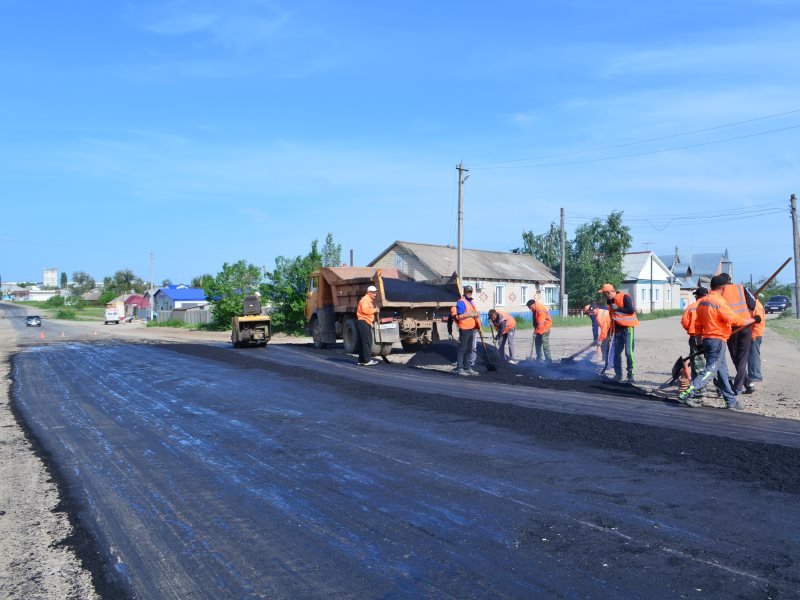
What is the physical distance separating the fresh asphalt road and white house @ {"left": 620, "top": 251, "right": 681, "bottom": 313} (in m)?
50.2

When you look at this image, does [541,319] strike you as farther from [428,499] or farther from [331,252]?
[331,252]

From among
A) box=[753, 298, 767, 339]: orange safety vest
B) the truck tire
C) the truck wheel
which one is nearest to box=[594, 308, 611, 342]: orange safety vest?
box=[753, 298, 767, 339]: orange safety vest

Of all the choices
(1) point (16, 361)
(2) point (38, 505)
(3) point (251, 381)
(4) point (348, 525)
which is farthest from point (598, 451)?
(1) point (16, 361)

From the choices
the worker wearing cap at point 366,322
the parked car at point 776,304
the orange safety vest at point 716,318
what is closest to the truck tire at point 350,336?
the worker wearing cap at point 366,322

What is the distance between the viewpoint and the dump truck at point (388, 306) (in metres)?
15.8

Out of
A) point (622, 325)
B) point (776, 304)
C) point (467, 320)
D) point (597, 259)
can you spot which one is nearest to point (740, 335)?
point (622, 325)

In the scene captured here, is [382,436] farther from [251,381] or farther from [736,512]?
[251,381]

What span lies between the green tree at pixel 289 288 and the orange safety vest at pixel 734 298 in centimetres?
2476

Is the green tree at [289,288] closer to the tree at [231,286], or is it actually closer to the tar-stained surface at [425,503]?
the tree at [231,286]

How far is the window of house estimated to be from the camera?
143ft

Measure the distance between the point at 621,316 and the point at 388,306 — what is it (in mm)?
6249

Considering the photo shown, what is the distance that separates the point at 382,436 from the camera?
730cm

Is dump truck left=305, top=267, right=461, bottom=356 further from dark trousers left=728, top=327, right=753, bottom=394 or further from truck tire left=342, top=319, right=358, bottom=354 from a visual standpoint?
dark trousers left=728, top=327, right=753, bottom=394

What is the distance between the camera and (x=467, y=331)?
12867 mm
